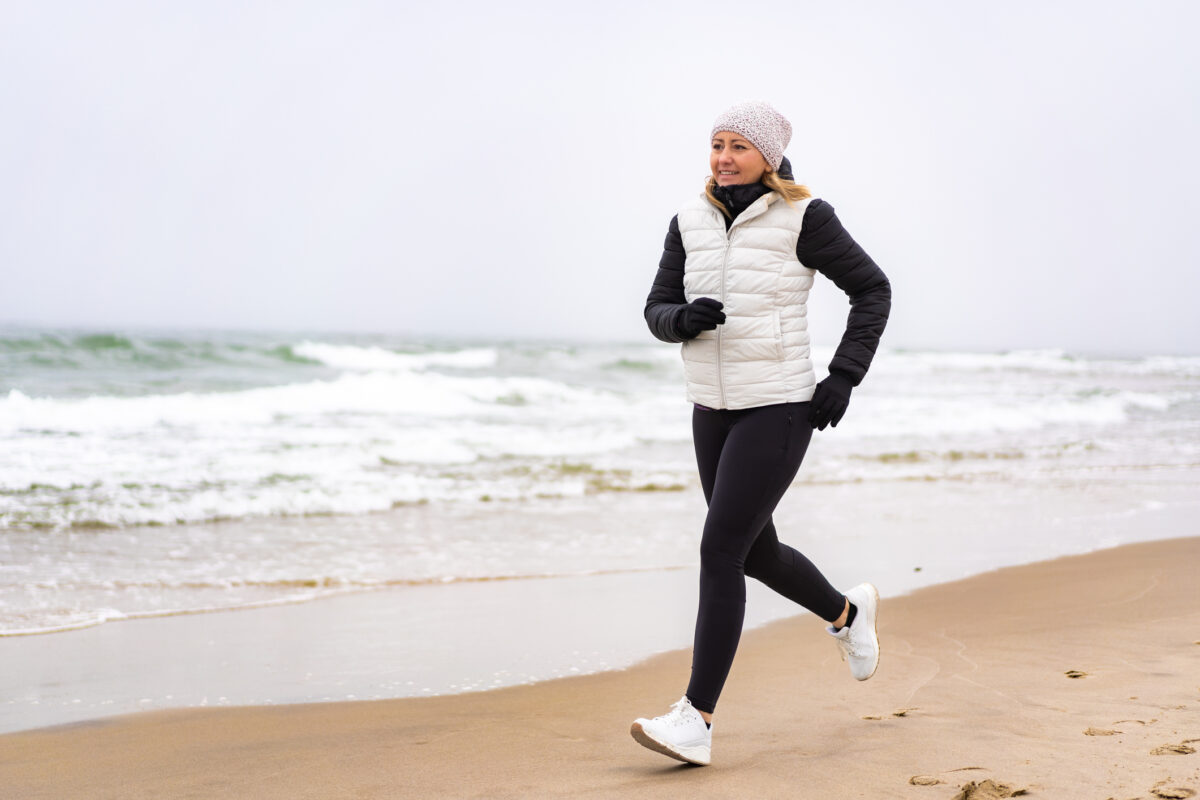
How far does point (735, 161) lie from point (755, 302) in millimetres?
395

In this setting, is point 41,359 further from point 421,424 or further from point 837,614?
point 837,614

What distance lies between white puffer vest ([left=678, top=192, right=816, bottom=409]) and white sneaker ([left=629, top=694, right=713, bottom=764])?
0.86m

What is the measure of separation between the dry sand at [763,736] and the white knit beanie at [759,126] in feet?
5.56

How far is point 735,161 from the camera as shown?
2725 millimetres

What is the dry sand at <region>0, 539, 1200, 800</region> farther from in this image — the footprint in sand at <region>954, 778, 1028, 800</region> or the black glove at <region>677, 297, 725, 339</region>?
the black glove at <region>677, 297, 725, 339</region>

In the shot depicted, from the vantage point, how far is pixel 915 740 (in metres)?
2.85

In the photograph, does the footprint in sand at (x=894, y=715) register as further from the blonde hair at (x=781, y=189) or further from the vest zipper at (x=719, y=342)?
the blonde hair at (x=781, y=189)

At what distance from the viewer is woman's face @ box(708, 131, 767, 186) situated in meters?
2.72

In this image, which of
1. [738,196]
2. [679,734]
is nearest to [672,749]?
[679,734]

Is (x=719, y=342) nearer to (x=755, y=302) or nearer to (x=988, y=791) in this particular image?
(x=755, y=302)

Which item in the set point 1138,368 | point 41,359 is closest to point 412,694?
point 41,359

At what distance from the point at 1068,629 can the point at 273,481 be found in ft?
21.3

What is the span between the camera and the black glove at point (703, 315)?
2.64m

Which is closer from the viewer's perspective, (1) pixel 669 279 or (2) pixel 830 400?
(2) pixel 830 400
